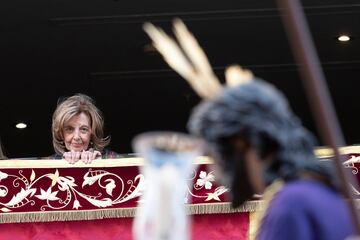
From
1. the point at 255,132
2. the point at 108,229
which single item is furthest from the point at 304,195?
the point at 108,229

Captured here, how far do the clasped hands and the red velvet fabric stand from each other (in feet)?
0.96

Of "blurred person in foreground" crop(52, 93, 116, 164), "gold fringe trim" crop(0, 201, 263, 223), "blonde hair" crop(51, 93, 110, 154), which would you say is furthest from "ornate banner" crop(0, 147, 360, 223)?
"blonde hair" crop(51, 93, 110, 154)

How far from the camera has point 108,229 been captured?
5.70 metres

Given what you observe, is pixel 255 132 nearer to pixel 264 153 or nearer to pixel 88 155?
pixel 264 153

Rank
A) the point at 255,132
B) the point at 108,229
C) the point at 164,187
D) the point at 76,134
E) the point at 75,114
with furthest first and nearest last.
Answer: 1. the point at 75,114
2. the point at 76,134
3. the point at 108,229
4. the point at 255,132
5. the point at 164,187

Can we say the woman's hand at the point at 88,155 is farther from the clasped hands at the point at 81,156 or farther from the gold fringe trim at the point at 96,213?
the gold fringe trim at the point at 96,213

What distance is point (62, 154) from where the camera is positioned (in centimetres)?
594

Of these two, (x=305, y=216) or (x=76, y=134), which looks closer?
(x=305, y=216)

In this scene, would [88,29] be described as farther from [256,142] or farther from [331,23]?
[256,142]

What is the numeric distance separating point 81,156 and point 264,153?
310 cm

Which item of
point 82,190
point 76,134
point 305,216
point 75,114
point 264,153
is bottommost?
point 305,216

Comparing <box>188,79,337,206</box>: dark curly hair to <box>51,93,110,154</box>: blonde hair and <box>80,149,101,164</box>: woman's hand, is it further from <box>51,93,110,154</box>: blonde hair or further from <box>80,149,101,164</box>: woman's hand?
<box>51,93,110,154</box>: blonde hair

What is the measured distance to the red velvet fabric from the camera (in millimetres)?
5672

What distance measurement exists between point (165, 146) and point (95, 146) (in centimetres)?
341
